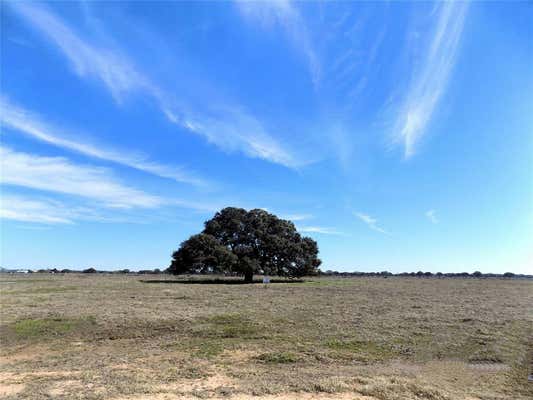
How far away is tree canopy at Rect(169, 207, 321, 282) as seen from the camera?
154 ft

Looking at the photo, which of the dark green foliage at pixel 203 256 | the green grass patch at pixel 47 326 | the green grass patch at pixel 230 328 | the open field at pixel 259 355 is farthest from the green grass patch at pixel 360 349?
the dark green foliage at pixel 203 256

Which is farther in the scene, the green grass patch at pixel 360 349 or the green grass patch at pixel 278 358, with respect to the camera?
the green grass patch at pixel 360 349

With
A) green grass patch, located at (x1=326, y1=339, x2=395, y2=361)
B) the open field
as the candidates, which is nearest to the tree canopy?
the open field

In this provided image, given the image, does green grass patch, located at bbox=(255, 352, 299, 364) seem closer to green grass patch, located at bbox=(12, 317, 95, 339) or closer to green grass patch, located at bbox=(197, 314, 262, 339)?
green grass patch, located at bbox=(197, 314, 262, 339)

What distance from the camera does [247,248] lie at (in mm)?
50031

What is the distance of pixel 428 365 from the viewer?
10.4 meters

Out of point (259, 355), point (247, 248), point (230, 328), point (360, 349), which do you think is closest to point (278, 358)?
point (259, 355)

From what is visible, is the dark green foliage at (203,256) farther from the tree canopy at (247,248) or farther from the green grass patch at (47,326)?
the green grass patch at (47,326)

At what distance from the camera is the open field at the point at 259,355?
8125 millimetres

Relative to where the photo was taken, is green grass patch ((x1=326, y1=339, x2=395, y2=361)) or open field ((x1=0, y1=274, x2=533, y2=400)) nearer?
open field ((x1=0, y1=274, x2=533, y2=400))

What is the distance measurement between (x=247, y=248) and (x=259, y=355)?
128 ft

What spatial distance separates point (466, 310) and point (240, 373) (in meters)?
17.7

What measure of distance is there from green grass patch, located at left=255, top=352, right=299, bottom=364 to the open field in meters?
0.03

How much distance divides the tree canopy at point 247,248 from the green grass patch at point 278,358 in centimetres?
3585
